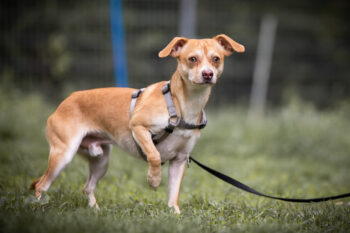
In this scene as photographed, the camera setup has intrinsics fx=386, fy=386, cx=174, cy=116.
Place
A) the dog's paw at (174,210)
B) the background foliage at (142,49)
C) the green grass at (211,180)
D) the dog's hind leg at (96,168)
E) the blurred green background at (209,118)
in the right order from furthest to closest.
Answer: the background foliage at (142,49)
the dog's hind leg at (96,168)
the dog's paw at (174,210)
the blurred green background at (209,118)
the green grass at (211,180)

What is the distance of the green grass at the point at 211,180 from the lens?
2.78 meters

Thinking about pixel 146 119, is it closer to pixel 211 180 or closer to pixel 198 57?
pixel 198 57

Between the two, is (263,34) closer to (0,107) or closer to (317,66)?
(317,66)

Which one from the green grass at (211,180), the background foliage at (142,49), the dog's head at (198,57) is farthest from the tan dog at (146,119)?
the background foliage at (142,49)

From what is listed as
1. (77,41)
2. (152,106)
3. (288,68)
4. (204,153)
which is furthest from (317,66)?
(152,106)

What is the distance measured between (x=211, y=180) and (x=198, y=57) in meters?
2.44

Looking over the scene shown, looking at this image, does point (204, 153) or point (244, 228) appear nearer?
point (244, 228)

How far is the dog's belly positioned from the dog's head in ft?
1.47

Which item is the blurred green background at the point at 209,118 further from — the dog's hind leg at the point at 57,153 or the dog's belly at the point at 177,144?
the dog's belly at the point at 177,144

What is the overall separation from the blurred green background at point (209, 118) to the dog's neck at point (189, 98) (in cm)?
81

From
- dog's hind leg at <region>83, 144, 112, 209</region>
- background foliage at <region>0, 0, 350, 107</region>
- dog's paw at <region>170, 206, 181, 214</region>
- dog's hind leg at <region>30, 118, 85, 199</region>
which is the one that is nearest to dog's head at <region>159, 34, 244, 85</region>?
dog's paw at <region>170, 206, 181, 214</region>

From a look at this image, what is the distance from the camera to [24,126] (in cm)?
777

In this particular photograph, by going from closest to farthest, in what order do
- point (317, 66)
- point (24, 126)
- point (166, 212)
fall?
point (166, 212), point (24, 126), point (317, 66)

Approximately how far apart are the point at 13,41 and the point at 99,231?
8.15 metres
